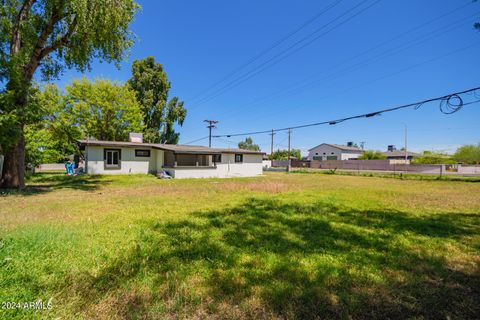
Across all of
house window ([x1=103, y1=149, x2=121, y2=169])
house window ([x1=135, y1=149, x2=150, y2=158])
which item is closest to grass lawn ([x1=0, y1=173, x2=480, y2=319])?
house window ([x1=103, y1=149, x2=121, y2=169])

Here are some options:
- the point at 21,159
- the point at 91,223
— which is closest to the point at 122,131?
the point at 21,159

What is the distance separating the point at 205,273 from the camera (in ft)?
10.1

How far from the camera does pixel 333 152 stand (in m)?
52.9

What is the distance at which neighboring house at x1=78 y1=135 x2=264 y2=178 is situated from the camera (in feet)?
55.8

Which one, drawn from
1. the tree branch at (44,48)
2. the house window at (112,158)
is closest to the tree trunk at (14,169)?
the tree branch at (44,48)

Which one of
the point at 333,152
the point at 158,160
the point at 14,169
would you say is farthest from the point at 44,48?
the point at 333,152

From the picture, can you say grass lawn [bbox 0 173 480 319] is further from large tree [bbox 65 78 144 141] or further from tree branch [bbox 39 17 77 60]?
large tree [bbox 65 78 144 141]

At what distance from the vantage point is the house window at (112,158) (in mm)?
17359

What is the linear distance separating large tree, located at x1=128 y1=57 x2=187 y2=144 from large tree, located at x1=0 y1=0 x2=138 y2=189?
16728 millimetres

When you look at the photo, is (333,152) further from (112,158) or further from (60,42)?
(60,42)

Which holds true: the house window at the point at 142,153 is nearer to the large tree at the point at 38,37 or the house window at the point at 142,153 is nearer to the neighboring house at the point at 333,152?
the large tree at the point at 38,37

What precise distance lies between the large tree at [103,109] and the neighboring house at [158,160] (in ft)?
18.8

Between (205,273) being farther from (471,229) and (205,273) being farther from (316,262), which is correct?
(471,229)

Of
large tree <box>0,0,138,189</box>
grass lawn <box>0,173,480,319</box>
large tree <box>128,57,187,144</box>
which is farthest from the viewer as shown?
large tree <box>128,57,187,144</box>
